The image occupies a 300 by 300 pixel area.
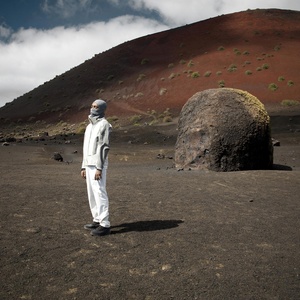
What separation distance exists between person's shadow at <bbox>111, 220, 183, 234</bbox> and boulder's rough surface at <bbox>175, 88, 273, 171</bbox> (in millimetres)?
4893

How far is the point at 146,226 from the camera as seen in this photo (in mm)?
5055

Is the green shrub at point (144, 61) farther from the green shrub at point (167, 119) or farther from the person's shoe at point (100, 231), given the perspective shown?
the person's shoe at point (100, 231)

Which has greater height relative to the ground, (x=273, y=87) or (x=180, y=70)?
(x=180, y=70)

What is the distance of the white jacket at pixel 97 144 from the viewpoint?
15.1ft

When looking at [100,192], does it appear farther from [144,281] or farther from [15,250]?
[144,281]

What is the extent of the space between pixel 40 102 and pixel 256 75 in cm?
2872

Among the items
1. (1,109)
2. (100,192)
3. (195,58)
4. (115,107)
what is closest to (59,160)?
(100,192)

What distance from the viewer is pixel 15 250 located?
401cm

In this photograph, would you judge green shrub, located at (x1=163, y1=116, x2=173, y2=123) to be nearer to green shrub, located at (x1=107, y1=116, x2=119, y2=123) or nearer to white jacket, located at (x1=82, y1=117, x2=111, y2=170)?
green shrub, located at (x1=107, y1=116, x2=119, y2=123)

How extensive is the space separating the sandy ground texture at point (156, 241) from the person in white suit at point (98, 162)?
248mm

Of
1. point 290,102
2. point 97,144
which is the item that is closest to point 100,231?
point 97,144

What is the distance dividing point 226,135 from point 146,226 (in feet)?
18.1

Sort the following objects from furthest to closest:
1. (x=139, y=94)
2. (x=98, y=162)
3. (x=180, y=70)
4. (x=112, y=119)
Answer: (x=180, y=70) < (x=139, y=94) < (x=112, y=119) < (x=98, y=162)

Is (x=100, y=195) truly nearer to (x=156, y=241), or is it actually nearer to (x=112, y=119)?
(x=156, y=241)
